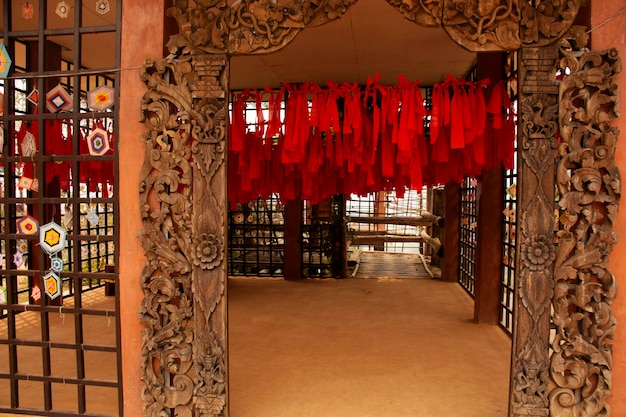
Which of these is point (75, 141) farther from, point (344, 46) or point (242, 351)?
point (344, 46)

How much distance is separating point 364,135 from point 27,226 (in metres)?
2.70

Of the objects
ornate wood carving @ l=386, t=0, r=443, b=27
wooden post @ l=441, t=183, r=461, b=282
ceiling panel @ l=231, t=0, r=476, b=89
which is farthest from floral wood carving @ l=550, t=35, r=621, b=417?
A: wooden post @ l=441, t=183, r=461, b=282

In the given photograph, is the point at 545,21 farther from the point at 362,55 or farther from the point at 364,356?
the point at 362,55

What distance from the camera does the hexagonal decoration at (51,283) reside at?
9.41ft

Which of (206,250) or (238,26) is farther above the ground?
(238,26)

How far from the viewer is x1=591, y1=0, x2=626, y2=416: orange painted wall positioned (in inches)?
100.0

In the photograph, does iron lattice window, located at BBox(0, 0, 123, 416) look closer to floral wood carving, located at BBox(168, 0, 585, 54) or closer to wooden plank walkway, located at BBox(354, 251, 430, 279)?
floral wood carving, located at BBox(168, 0, 585, 54)

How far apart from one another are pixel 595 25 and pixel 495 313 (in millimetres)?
3772

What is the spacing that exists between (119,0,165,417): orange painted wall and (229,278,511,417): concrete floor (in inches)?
38.2

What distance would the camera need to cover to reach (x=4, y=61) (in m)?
2.90

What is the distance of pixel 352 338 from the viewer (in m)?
4.87

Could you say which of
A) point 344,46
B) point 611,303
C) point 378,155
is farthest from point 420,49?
point 611,303

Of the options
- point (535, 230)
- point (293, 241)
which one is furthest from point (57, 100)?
point (293, 241)

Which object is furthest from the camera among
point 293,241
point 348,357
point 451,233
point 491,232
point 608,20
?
point 293,241
